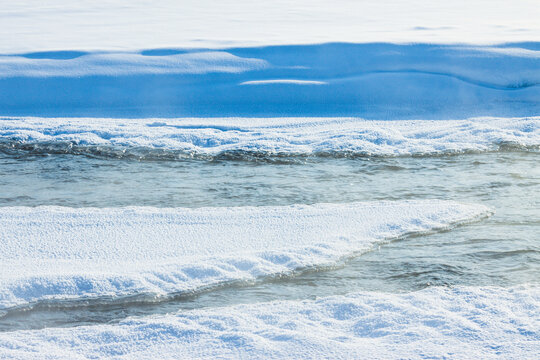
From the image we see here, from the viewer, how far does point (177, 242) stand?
3.41 metres

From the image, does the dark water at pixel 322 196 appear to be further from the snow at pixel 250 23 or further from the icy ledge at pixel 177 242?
the snow at pixel 250 23

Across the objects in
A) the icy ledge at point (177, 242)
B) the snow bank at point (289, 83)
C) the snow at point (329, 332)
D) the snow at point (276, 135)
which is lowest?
the snow at point (329, 332)

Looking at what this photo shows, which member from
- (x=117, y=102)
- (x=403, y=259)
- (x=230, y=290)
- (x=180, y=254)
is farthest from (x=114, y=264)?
(x=117, y=102)

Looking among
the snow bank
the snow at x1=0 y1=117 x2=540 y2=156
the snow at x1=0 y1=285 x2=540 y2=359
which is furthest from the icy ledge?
the snow bank

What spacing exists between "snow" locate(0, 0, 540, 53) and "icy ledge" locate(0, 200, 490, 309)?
3715mm

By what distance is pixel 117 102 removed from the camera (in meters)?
6.30

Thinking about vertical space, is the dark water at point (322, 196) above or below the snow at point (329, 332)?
above

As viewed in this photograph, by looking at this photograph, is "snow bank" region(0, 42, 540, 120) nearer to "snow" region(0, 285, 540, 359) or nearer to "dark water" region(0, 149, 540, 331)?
"dark water" region(0, 149, 540, 331)

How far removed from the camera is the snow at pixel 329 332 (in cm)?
238

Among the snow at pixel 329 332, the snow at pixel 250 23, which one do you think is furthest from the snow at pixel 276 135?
the snow at pixel 329 332

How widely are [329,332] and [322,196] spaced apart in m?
1.69

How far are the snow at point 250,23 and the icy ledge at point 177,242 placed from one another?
146 inches

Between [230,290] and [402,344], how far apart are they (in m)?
0.84

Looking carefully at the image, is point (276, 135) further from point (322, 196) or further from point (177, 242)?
point (177, 242)
